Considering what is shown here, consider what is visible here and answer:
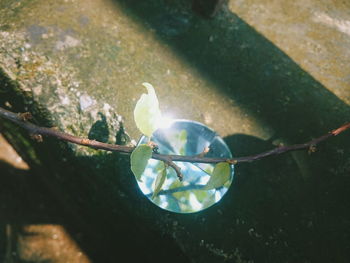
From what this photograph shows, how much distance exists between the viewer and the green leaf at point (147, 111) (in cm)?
66

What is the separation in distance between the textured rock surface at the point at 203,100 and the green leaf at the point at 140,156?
40 cm

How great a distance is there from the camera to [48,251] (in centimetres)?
182

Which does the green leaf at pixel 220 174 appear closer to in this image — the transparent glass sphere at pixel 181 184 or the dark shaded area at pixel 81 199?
the transparent glass sphere at pixel 181 184

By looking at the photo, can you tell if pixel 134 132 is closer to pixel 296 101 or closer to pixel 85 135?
pixel 85 135

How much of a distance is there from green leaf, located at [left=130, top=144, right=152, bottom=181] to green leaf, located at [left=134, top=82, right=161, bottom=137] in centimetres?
5

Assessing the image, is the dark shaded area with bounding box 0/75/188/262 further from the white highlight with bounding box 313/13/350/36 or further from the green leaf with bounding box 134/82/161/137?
the white highlight with bounding box 313/13/350/36

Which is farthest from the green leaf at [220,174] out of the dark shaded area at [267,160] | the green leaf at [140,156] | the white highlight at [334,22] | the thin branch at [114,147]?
the white highlight at [334,22]

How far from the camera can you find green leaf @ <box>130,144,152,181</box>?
670 mm

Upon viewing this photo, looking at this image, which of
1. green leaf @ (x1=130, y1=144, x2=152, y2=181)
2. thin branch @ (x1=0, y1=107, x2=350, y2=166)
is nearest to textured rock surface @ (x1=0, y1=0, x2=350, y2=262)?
thin branch @ (x1=0, y1=107, x2=350, y2=166)

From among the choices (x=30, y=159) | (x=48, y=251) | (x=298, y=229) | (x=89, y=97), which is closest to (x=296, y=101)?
(x=298, y=229)

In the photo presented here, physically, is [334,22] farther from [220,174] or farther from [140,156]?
[140,156]

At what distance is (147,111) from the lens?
0.67m

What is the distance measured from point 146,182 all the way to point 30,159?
1.06 m

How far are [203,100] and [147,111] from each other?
61 cm
